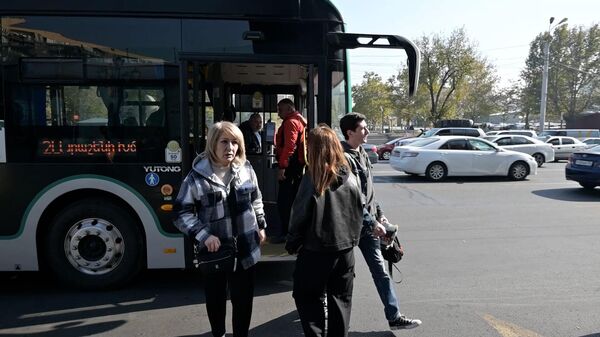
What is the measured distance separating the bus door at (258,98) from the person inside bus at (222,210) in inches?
86.0

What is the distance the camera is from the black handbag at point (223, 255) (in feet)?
10.4

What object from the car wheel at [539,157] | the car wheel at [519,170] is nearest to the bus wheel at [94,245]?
the car wheel at [519,170]

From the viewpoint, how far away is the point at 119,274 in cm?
483

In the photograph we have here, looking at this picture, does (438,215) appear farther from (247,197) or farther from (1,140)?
(1,140)

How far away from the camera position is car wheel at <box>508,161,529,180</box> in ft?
49.0

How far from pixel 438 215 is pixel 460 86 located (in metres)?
41.5

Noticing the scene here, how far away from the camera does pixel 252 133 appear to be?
23.6 ft

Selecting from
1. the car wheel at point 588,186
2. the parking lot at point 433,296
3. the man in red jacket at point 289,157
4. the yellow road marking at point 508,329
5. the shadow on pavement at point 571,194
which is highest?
the man in red jacket at point 289,157

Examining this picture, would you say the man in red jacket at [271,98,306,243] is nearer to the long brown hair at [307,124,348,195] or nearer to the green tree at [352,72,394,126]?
the long brown hair at [307,124,348,195]

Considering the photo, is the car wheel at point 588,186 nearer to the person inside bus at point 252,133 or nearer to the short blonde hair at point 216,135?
the person inside bus at point 252,133

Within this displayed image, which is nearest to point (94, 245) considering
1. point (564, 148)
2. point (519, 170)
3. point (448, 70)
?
point (519, 170)

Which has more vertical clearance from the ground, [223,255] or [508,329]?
[223,255]

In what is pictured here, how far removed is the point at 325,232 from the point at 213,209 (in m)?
0.78

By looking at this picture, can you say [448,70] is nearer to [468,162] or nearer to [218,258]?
[468,162]
